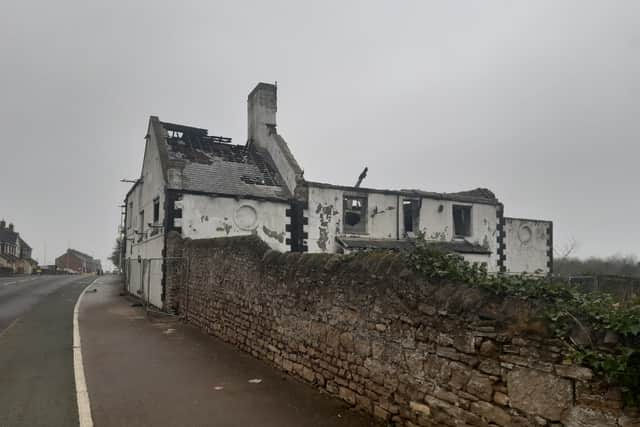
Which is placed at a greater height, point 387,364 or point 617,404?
point 617,404

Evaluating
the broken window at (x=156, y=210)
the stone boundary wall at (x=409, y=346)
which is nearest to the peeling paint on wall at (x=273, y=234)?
the broken window at (x=156, y=210)

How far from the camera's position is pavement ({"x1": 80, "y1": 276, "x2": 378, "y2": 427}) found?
19.7 feet

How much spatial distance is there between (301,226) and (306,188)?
164 centimetres

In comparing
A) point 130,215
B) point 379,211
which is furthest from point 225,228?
point 130,215

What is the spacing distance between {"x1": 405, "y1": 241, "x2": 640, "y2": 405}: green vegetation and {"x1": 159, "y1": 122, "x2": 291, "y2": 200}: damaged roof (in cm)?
1452

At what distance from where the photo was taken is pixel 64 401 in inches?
Result: 262

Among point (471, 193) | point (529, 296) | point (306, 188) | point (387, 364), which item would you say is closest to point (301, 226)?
point (306, 188)

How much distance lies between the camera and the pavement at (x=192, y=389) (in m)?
6.00

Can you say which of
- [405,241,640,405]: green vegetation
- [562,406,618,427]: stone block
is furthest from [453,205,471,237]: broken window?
[562,406,618,427]: stone block

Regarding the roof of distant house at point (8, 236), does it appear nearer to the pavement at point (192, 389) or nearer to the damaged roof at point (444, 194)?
the damaged roof at point (444, 194)

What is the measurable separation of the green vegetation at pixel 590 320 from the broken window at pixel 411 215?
16.1m

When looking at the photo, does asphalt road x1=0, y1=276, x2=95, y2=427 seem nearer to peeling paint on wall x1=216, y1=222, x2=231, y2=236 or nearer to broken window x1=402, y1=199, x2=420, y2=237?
peeling paint on wall x1=216, y1=222, x2=231, y2=236

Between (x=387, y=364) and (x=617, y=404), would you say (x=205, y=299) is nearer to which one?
(x=387, y=364)

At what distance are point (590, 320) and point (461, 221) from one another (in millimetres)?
19789
